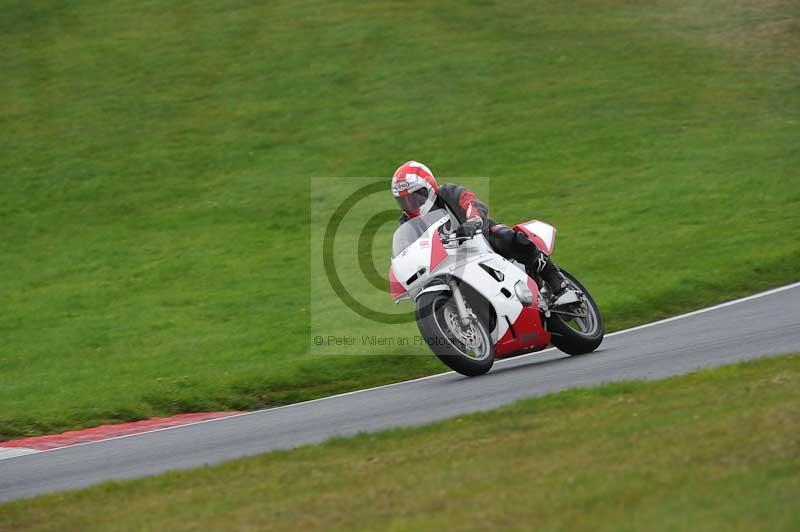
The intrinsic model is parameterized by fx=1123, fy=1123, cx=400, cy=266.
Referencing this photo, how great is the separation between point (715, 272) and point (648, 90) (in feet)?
46.7

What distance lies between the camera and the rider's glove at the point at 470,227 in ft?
36.7

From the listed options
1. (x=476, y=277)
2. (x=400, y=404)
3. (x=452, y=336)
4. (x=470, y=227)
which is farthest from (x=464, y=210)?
(x=400, y=404)

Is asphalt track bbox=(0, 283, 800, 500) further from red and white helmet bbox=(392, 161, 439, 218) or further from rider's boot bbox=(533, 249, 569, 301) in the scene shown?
red and white helmet bbox=(392, 161, 439, 218)

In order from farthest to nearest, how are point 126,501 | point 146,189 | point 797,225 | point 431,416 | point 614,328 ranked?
1. point 146,189
2. point 797,225
3. point 614,328
4. point 431,416
5. point 126,501

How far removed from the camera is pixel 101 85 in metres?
32.8

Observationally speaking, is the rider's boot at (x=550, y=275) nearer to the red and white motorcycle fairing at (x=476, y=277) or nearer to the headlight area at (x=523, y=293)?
the red and white motorcycle fairing at (x=476, y=277)

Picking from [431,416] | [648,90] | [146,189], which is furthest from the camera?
[648,90]

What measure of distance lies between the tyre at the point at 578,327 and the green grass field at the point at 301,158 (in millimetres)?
2129

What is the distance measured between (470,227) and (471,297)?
0.70 metres

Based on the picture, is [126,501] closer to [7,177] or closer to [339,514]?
[339,514]

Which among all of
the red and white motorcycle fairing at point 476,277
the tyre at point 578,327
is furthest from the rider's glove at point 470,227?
the tyre at point 578,327

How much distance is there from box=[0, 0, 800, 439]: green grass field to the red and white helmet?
268cm

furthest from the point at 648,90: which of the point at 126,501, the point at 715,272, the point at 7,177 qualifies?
the point at 126,501

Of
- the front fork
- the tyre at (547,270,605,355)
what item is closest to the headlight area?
the tyre at (547,270,605,355)
